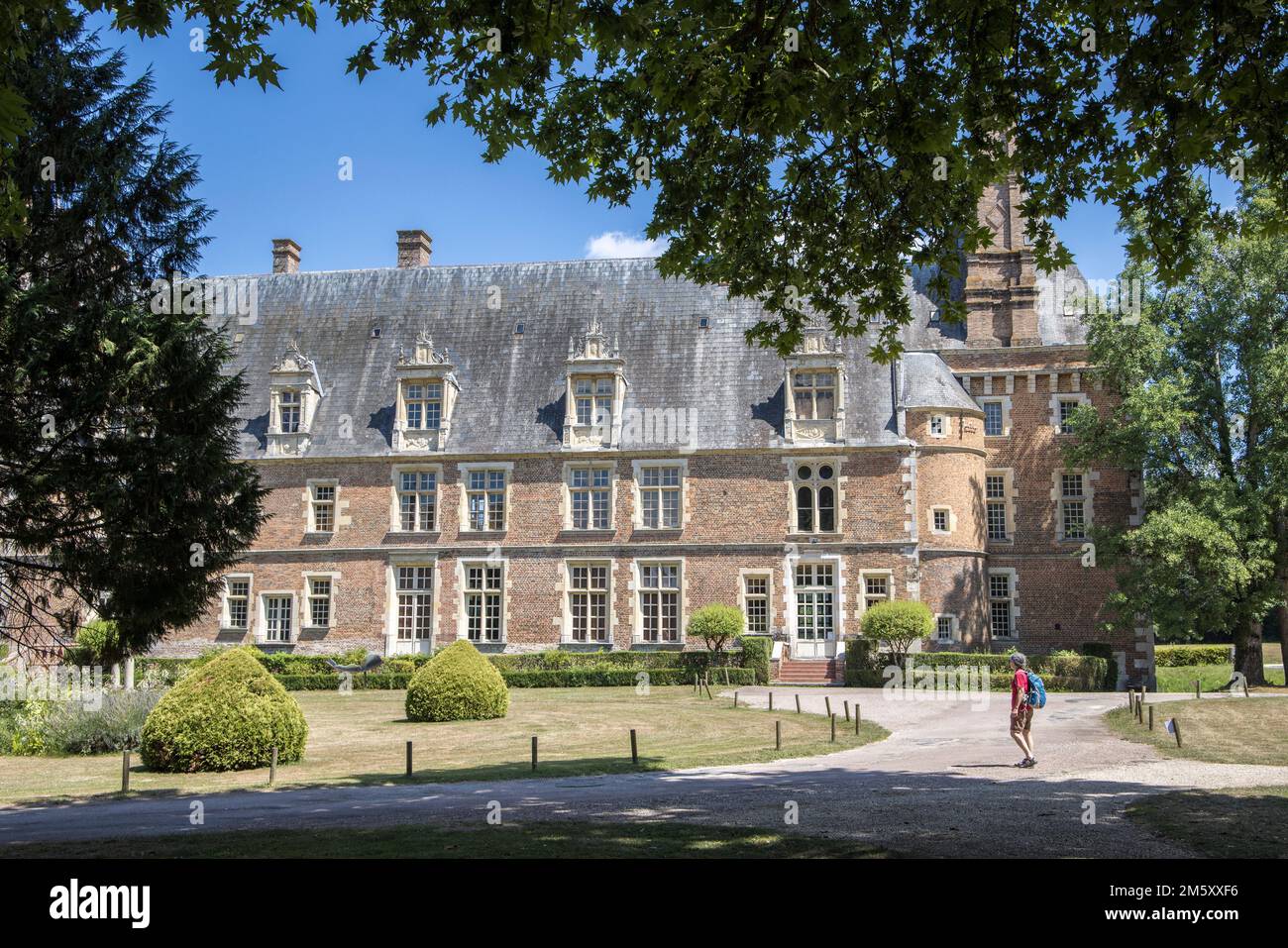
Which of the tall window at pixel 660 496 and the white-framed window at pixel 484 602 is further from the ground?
the tall window at pixel 660 496

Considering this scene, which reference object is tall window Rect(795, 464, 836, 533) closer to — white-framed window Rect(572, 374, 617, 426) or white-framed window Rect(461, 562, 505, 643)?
white-framed window Rect(572, 374, 617, 426)

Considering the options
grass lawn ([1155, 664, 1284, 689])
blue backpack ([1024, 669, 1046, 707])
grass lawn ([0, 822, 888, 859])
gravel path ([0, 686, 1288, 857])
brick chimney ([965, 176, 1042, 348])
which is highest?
brick chimney ([965, 176, 1042, 348])

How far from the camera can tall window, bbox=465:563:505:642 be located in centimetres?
3822

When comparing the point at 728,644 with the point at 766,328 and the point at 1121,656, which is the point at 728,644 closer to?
the point at 1121,656

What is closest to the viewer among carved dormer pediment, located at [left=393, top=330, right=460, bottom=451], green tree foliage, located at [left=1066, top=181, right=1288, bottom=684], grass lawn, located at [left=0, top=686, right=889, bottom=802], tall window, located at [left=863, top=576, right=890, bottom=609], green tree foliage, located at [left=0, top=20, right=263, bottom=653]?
green tree foliage, located at [left=0, top=20, right=263, bottom=653]

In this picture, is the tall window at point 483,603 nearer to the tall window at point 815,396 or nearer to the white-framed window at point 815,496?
the white-framed window at point 815,496

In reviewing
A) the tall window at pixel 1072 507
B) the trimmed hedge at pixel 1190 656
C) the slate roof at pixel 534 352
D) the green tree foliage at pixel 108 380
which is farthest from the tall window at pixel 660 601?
the green tree foliage at pixel 108 380

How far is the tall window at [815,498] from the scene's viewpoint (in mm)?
36703

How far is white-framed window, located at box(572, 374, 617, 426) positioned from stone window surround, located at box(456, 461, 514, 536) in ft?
10.3

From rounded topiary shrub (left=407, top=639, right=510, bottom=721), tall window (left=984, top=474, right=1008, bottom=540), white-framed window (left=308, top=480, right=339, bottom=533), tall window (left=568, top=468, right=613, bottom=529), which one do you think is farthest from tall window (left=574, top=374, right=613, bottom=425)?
rounded topiary shrub (left=407, top=639, right=510, bottom=721)

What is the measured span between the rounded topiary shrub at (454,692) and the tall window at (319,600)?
16.2 metres

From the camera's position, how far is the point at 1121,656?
36656mm

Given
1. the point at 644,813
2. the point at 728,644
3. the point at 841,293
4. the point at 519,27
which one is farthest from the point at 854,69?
the point at 728,644
